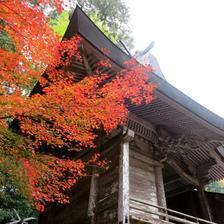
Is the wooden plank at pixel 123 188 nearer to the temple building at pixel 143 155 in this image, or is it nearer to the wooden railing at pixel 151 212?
the temple building at pixel 143 155

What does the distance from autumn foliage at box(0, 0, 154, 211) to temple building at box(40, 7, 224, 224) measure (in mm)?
351

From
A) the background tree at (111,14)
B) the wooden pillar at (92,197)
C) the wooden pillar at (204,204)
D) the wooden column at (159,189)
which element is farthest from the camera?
the background tree at (111,14)

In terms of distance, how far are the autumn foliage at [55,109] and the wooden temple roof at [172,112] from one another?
0.27m

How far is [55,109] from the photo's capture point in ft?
28.7

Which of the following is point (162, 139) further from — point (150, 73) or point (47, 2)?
point (47, 2)

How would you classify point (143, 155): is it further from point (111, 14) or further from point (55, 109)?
point (111, 14)

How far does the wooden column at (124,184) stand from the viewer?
695 cm

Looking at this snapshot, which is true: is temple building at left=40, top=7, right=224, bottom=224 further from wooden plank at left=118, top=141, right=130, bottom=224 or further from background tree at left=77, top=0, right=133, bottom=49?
background tree at left=77, top=0, right=133, bottom=49

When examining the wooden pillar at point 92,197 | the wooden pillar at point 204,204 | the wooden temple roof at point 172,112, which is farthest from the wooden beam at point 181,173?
the wooden pillar at point 92,197

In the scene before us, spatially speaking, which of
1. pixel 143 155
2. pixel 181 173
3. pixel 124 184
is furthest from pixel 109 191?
pixel 181 173

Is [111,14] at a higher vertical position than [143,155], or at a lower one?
higher

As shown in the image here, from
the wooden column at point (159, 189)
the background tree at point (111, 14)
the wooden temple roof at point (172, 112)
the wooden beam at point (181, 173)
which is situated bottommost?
the wooden column at point (159, 189)

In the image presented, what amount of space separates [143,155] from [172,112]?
1830 millimetres

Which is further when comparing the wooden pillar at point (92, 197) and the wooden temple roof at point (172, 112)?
the wooden pillar at point (92, 197)
